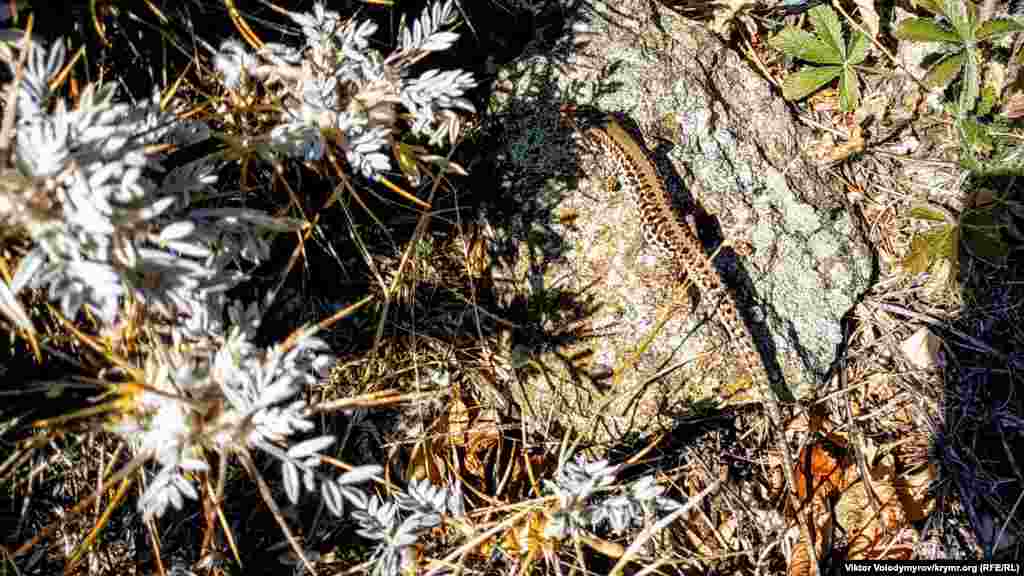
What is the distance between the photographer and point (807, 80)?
360 centimetres

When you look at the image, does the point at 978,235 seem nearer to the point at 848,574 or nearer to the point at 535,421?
the point at 848,574

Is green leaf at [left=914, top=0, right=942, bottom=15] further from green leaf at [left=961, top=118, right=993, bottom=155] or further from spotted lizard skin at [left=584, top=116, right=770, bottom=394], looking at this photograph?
spotted lizard skin at [left=584, top=116, right=770, bottom=394]

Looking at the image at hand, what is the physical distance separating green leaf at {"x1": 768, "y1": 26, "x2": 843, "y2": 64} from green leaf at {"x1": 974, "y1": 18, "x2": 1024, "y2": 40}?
0.60 metres

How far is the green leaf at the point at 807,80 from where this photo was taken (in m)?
3.55

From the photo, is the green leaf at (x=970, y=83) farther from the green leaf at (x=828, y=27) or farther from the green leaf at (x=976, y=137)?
the green leaf at (x=828, y=27)

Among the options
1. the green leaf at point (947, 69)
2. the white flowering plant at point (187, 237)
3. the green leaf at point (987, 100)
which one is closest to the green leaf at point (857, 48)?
the green leaf at point (947, 69)

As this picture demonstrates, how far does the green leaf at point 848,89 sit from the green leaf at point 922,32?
11.1 inches

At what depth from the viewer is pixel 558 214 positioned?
3320mm

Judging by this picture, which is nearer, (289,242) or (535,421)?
(289,242)

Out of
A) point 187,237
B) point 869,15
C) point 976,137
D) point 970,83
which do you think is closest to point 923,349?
point 976,137

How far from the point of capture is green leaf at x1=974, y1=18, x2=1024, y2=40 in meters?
3.24

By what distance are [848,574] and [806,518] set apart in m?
0.30

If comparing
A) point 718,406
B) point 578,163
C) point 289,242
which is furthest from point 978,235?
point 289,242

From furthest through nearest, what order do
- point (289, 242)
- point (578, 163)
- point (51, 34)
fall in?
point (578, 163) < point (289, 242) < point (51, 34)
